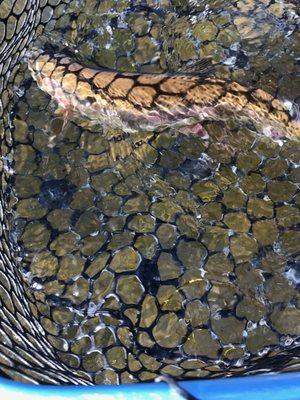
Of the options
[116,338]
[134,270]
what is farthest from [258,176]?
[116,338]

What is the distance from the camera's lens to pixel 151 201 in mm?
2547

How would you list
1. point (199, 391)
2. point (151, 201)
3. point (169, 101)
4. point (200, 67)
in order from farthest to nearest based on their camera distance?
1. point (200, 67)
2. point (151, 201)
3. point (169, 101)
4. point (199, 391)

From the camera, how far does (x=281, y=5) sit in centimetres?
293

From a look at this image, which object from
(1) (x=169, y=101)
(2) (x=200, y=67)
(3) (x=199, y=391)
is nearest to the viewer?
(3) (x=199, y=391)

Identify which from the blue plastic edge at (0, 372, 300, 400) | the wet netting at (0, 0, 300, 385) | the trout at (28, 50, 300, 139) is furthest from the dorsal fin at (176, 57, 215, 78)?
the blue plastic edge at (0, 372, 300, 400)

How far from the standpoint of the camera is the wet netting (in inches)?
88.0

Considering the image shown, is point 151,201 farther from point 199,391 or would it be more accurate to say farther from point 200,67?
point 199,391

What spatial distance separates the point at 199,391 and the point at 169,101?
1426mm

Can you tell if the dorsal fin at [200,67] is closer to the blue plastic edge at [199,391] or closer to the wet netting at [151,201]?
the wet netting at [151,201]

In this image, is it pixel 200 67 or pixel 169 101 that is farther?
pixel 200 67

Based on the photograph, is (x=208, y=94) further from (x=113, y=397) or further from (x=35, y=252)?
(x=113, y=397)

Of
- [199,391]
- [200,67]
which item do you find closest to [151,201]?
[200,67]

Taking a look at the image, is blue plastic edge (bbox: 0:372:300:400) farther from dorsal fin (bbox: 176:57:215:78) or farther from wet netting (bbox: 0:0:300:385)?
dorsal fin (bbox: 176:57:215:78)

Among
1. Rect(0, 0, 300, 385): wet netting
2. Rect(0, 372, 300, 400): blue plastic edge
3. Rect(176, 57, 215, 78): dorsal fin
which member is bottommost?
Rect(0, 372, 300, 400): blue plastic edge
